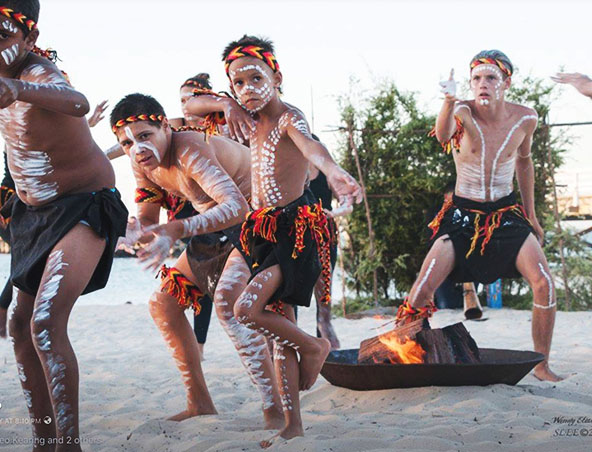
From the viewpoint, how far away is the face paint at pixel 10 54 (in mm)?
2832

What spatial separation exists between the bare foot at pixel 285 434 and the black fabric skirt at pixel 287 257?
1.85 ft

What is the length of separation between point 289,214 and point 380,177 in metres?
6.05

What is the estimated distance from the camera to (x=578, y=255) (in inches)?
344

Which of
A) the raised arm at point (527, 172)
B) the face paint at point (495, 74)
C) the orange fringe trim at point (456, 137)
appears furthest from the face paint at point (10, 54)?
the raised arm at point (527, 172)

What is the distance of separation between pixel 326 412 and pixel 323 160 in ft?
5.09

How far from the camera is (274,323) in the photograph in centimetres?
322

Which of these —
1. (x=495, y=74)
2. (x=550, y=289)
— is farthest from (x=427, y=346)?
(x=495, y=74)

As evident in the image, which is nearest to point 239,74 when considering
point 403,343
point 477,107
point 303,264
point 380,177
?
point 303,264

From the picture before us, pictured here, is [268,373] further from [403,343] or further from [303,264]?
[403,343]

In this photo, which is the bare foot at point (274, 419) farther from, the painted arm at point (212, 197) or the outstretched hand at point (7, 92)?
the outstretched hand at point (7, 92)

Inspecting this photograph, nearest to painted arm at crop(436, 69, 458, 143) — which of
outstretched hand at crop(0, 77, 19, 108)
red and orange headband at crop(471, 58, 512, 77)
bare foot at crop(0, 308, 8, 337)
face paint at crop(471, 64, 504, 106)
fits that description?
face paint at crop(471, 64, 504, 106)

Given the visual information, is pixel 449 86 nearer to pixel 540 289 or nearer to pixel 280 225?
pixel 540 289

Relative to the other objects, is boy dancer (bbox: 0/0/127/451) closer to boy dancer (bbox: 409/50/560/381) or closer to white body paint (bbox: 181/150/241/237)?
white body paint (bbox: 181/150/241/237)

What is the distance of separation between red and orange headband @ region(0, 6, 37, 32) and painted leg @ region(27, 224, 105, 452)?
0.87 m
